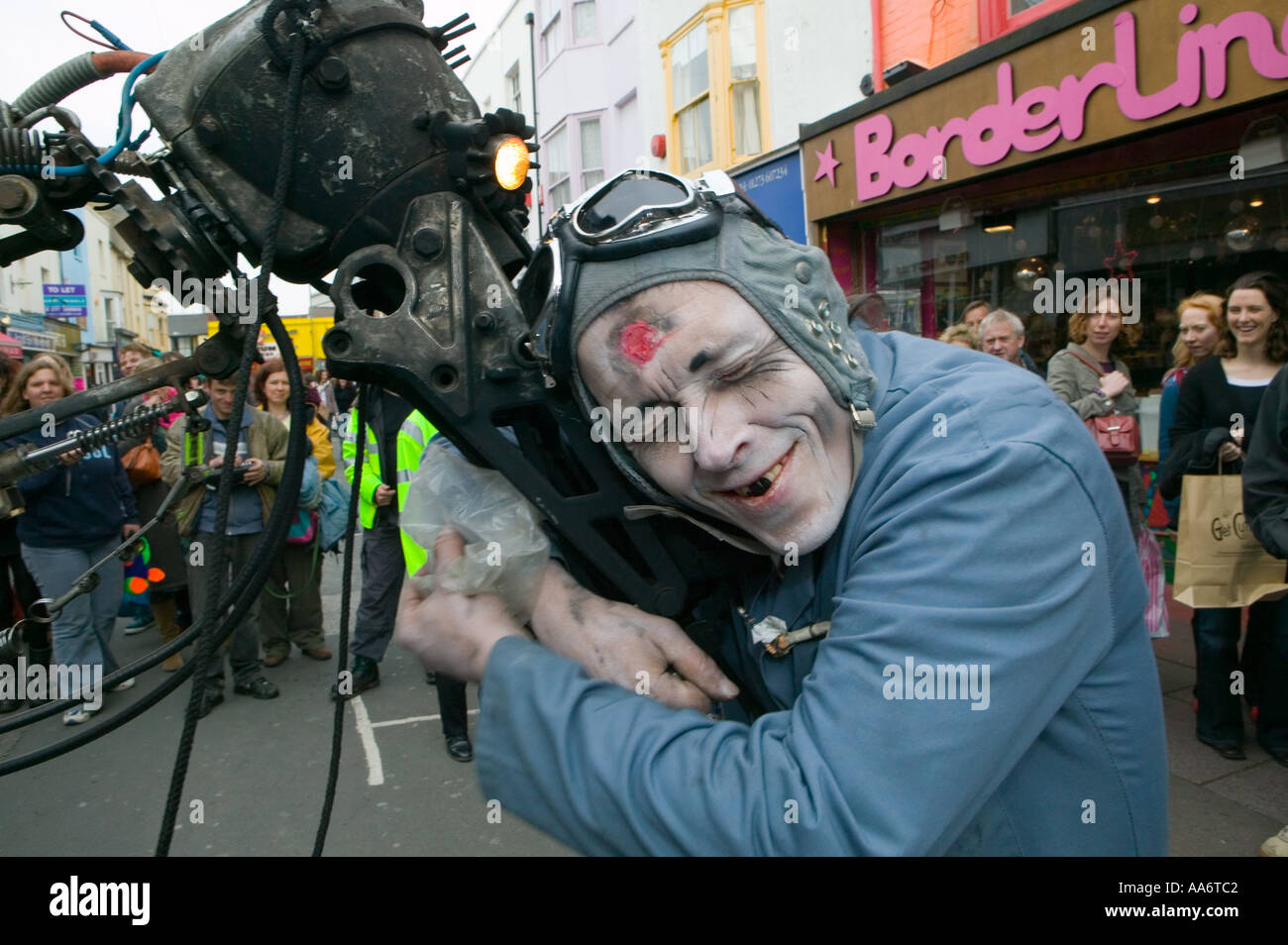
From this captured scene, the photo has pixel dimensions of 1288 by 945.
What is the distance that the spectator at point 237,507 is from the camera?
5.41 meters

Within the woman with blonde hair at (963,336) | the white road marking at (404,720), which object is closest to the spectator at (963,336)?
the woman with blonde hair at (963,336)

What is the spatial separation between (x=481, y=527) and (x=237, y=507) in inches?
193

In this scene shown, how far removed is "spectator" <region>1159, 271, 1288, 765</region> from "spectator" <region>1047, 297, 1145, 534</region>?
1.42 feet

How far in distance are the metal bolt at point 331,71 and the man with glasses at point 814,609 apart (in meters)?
0.44

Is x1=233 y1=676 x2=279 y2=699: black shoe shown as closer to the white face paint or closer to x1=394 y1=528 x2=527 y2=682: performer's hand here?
x1=394 y1=528 x2=527 y2=682: performer's hand

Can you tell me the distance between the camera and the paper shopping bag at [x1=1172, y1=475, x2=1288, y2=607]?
156 inches

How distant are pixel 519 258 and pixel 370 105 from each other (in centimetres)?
35

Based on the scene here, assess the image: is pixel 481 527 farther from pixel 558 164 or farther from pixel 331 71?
pixel 558 164
